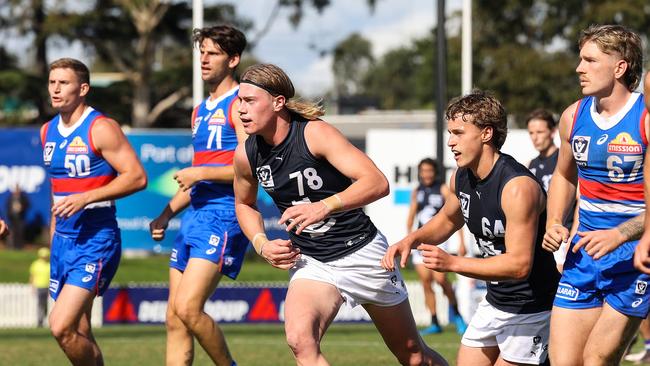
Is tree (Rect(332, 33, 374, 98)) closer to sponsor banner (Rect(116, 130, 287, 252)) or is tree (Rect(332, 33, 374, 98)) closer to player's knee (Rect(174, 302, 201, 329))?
sponsor banner (Rect(116, 130, 287, 252))

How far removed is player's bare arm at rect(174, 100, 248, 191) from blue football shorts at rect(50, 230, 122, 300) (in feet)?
2.35

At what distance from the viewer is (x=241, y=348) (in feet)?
42.6

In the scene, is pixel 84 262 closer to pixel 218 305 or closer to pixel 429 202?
pixel 429 202

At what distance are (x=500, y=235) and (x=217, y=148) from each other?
277 cm

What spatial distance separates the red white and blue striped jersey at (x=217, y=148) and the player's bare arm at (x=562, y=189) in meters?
2.61

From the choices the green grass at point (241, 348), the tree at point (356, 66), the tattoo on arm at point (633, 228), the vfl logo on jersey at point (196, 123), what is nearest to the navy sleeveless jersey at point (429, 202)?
the green grass at point (241, 348)

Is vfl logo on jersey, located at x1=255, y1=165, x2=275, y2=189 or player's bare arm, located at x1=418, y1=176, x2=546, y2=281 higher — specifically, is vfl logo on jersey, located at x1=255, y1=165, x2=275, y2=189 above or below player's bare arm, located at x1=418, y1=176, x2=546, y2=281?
above

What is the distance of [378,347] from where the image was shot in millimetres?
12977

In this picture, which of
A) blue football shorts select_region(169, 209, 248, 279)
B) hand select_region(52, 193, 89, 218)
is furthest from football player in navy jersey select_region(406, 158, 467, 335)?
hand select_region(52, 193, 89, 218)

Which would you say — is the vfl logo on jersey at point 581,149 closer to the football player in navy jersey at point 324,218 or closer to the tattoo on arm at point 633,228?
the tattoo on arm at point 633,228

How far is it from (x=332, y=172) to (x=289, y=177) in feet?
0.81

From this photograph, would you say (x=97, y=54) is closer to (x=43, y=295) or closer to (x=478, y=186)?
(x=43, y=295)

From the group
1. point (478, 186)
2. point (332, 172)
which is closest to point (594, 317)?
point (478, 186)

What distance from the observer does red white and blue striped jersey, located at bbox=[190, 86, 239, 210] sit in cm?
868
